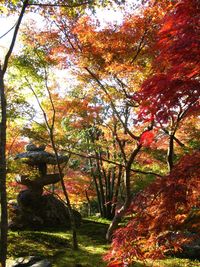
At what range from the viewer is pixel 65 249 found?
33.0 ft

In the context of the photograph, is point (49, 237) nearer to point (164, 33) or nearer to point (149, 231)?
point (149, 231)

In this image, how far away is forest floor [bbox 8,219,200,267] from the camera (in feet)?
28.0

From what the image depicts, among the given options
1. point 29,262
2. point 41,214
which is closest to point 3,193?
point 29,262

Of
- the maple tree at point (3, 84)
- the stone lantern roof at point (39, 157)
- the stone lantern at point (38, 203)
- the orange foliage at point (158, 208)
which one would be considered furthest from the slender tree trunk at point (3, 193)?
the stone lantern roof at point (39, 157)

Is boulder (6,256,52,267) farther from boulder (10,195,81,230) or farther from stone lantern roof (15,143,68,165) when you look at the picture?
stone lantern roof (15,143,68,165)

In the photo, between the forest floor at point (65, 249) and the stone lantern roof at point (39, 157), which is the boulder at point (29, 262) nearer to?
the forest floor at point (65, 249)

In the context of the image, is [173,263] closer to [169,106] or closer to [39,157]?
[169,106]

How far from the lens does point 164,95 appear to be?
10.9 ft

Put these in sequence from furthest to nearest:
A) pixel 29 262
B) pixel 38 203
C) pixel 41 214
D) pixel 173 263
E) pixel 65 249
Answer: pixel 38 203
pixel 41 214
pixel 65 249
pixel 173 263
pixel 29 262

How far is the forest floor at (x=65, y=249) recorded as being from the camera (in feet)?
28.0

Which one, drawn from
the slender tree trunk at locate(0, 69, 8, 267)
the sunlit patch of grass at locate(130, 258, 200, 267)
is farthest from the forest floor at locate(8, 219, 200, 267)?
the slender tree trunk at locate(0, 69, 8, 267)

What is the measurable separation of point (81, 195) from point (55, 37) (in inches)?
596

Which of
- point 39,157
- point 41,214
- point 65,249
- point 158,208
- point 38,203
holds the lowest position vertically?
point 65,249

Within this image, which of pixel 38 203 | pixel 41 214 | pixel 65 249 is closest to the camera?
pixel 65 249
